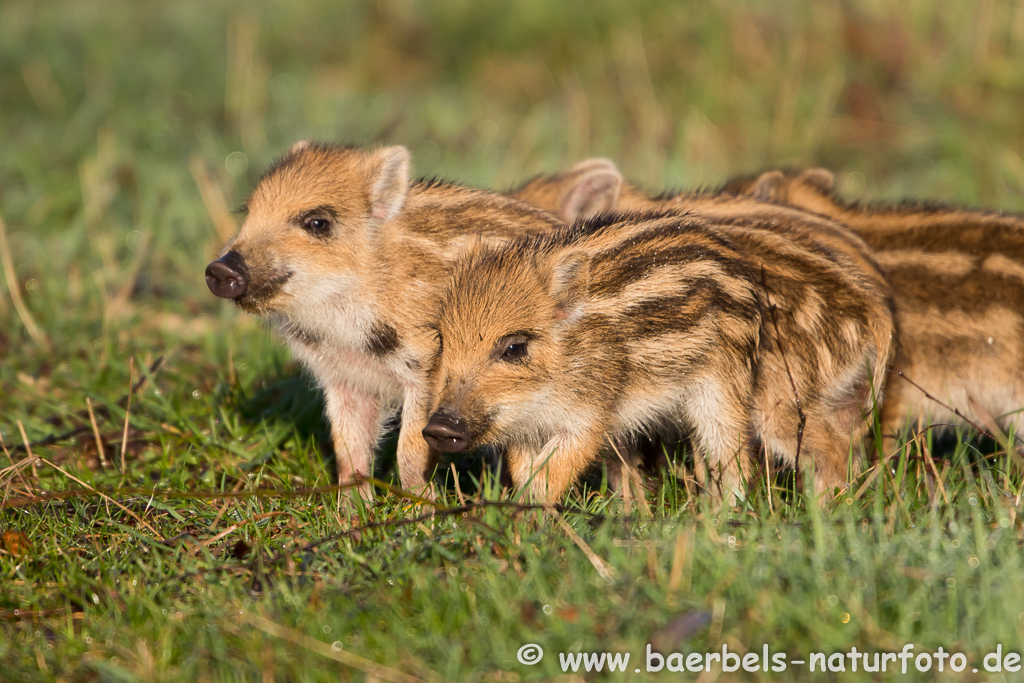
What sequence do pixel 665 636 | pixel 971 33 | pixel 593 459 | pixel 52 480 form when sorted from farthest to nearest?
pixel 971 33 < pixel 52 480 < pixel 593 459 < pixel 665 636

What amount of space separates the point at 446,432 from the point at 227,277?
3.83 feet

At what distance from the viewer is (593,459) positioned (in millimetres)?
4285

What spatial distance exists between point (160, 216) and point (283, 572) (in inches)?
202

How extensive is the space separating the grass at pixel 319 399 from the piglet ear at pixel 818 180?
3.81ft

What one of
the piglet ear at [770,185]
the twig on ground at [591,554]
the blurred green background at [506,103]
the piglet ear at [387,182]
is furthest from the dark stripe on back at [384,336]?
the blurred green background at [506,103]

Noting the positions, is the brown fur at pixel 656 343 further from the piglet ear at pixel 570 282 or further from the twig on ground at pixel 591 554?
the twig on ground at pixel 591 554

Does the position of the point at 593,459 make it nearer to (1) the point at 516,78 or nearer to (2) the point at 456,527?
(2) the point at 456,527

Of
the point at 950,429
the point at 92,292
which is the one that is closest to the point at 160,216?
the point at 92,292

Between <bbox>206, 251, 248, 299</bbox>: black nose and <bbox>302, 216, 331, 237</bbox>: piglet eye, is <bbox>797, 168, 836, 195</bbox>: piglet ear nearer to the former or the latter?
<bbox>302, 216, 331, 237</bbox>: piglet eye

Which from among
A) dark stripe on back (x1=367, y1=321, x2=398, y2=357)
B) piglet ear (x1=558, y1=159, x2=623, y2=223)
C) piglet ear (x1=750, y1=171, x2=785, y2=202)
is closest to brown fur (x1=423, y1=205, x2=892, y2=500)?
dark stripe on back (x1=367, y1=321, x2=398, y2=357)

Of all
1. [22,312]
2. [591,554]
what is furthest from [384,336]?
[22,312]

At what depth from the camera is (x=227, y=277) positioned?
438cm

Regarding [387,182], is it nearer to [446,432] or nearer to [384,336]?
[384,336]
